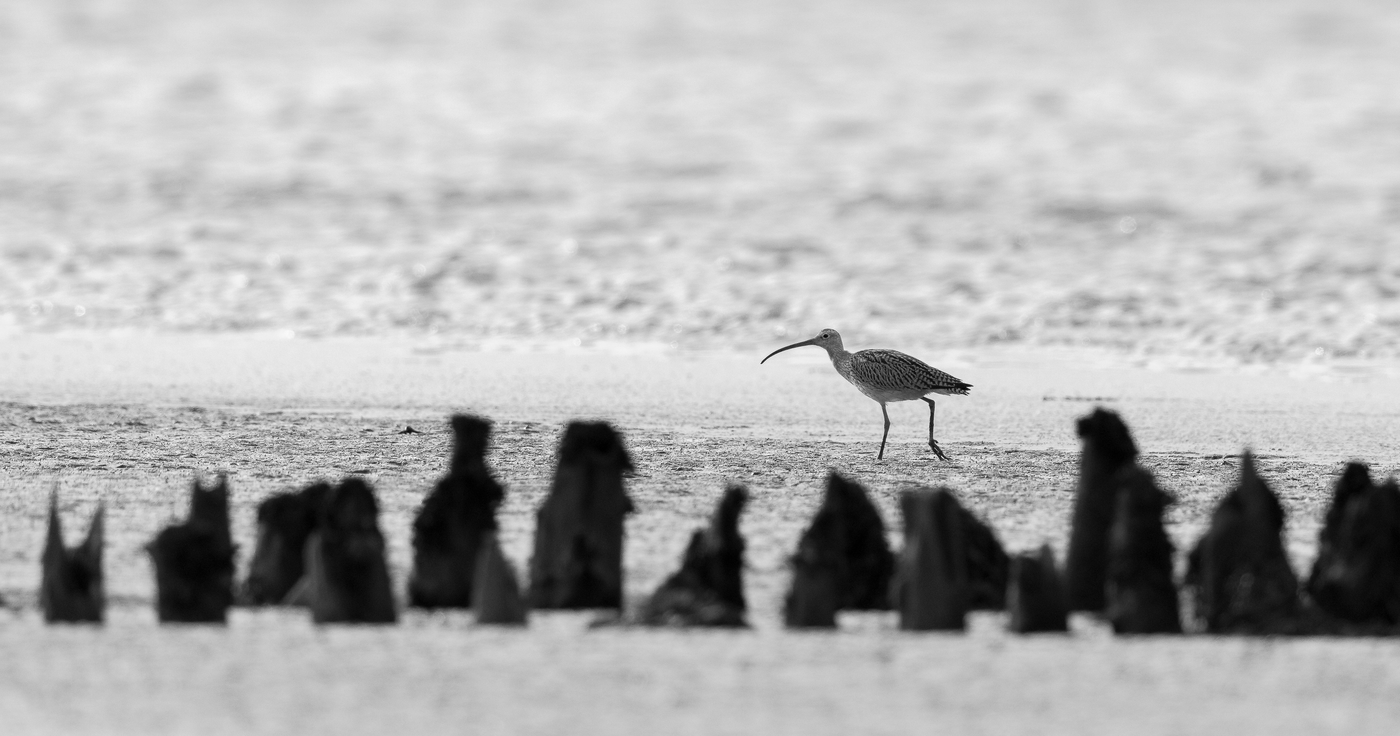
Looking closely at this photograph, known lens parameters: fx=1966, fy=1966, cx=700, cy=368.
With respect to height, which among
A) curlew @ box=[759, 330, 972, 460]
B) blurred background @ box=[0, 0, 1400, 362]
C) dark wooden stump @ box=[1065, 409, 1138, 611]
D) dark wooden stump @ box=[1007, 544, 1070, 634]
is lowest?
dark wooden stump @ box=[1007, 544, 1070, 634]

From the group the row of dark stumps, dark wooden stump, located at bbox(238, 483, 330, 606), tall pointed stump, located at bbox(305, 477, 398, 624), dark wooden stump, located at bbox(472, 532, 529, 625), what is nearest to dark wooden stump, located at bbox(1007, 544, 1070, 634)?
the row of dark stumps

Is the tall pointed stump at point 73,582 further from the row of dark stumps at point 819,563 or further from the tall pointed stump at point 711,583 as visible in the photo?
the tall pointed stump at point 711,583

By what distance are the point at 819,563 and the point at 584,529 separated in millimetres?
785

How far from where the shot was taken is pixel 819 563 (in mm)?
5773

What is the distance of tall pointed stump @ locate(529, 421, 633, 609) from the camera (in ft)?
20.0

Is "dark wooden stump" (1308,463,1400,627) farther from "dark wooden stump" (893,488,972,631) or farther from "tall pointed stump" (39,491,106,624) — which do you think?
"tall pointed stump" (39,491,106,624)

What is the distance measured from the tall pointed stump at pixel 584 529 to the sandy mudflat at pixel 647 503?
0.12m

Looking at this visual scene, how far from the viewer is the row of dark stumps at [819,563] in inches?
223

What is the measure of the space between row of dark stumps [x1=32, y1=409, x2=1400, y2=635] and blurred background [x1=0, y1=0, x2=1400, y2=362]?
8.19 metres

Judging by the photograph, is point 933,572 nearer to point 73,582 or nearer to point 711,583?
point 711,583

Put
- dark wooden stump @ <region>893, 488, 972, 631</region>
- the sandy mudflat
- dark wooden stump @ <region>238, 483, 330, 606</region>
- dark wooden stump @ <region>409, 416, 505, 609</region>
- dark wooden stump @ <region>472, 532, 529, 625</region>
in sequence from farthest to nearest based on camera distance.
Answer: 1. dark wooden stump @ <region>238, 483, 330, 606</region>
2. dark wooden stump @ <region>409, 416, 505, 609</region>
3. dark wooden stump @ <region>472, 532, 529, 625</region>
4. dark wooden stump @ <region>893, 488, 972, 631</region>
5. the sandy mudflat

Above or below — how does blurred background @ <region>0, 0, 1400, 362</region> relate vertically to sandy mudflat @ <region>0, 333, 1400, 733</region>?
above

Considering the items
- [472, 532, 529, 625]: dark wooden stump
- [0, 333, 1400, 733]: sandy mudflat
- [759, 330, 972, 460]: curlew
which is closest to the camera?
[0, 333, 1400, 733]: sandy mudflat

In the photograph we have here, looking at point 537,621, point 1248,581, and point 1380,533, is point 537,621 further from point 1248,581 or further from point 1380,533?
point 1380,533
